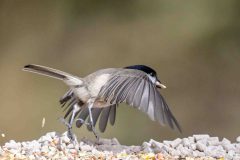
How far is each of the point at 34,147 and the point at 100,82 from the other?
0.43 meters

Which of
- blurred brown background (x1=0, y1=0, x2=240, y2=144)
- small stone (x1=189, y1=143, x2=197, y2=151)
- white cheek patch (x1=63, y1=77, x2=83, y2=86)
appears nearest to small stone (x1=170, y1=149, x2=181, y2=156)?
small stone (x1=189, y1=143, x2=197, y2=151)

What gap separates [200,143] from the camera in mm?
3012

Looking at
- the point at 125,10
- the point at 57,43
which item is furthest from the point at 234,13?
the point at 57,43

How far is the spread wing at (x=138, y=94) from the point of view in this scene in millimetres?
2668

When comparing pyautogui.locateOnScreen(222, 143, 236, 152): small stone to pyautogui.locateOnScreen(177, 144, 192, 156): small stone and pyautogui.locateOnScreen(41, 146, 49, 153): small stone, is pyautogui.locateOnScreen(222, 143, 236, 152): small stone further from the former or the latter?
pyautogui.locateOnScreen(41, 146, 49, 153): small stone

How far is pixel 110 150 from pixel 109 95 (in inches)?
9.9

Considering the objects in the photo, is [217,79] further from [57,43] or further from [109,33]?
[57,43]

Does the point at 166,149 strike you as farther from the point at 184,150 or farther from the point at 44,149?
the point at 44,149

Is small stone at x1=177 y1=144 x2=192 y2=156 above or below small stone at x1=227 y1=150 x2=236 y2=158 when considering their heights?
below

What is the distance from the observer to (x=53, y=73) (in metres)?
2.96

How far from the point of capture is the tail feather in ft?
9.57

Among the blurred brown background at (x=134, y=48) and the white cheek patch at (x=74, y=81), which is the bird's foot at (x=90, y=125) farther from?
the blurred brown background at (x=134, y=48)

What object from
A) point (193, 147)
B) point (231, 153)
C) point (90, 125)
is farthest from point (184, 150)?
point (90, 125)

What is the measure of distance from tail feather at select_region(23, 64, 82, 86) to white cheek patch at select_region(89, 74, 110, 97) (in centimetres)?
9
